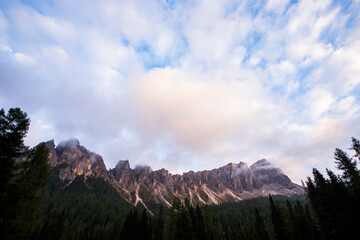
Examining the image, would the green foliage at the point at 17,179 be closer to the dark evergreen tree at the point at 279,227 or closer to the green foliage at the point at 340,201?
the green foliage at the point at 340,201

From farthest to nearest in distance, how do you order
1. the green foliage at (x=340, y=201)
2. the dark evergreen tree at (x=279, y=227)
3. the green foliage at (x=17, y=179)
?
1. the dark evergreen tree at (x=279, y=227)
2. the green foliage at (x=340, y=201)
3. the green foliage at (x=17, y=179)

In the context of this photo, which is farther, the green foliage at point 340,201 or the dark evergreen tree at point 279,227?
the dark evergreen tree at point 279,227

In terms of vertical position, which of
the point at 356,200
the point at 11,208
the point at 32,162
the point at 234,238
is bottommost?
the point at 234,238

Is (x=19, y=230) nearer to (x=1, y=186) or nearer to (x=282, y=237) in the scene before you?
(x=1, y=186)

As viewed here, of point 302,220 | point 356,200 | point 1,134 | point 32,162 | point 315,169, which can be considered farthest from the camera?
point 302,220

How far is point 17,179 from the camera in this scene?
49.6 ft

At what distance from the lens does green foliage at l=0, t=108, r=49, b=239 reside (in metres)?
13.9

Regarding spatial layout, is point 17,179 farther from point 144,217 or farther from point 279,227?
point 279,227

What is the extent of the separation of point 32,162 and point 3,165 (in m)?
3.56

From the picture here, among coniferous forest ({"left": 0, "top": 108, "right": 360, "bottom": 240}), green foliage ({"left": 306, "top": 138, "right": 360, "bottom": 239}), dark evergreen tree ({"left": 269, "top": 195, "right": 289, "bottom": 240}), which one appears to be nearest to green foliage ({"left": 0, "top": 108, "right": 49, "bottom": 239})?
coniferous forest ({"left": 0, "top": 108, "right": 360, "bottom": 240})

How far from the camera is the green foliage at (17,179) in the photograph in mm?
13914

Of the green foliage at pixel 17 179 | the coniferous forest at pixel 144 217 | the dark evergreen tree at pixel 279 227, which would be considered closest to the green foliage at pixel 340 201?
the coniferous forest at pixel 144 217

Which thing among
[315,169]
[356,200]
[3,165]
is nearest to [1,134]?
[3,165]

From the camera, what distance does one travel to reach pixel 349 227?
23.7 m
